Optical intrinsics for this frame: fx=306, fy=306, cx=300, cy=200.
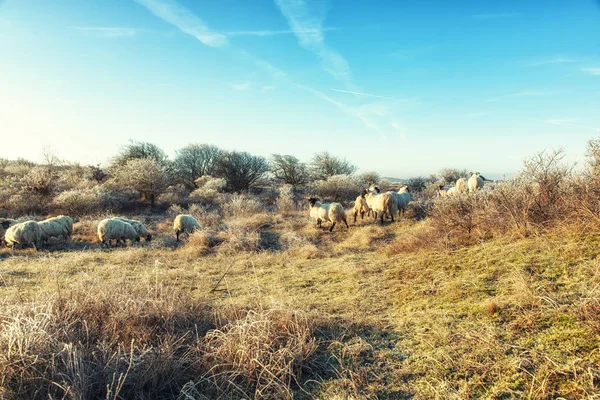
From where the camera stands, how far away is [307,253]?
8750mm

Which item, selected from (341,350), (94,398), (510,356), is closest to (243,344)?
(341,350)

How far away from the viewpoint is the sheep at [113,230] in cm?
1155

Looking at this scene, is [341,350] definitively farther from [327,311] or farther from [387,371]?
[327,311]

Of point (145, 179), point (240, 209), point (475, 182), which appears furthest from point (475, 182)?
point (145, 179)

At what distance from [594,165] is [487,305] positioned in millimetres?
3754

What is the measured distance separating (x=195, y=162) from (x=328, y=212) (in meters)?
20.7

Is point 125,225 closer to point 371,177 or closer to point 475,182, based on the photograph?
point 475,182

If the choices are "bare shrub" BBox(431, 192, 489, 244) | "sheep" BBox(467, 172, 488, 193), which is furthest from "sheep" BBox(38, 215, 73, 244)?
"sheep" BBox(467, 172, 488, 193)

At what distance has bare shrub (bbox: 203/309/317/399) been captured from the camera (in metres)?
2.71

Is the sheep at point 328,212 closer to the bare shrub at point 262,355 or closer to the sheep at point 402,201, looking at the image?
the sheep at point 402,201

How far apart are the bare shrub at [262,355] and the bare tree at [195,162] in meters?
26.5

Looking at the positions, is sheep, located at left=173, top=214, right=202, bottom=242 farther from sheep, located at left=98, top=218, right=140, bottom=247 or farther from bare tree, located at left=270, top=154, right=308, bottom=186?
bare tree, located at left=270, top=154, right=308, bottom=186

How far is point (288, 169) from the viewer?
2970cm

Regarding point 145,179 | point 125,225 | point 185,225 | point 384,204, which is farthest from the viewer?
point 145,179
